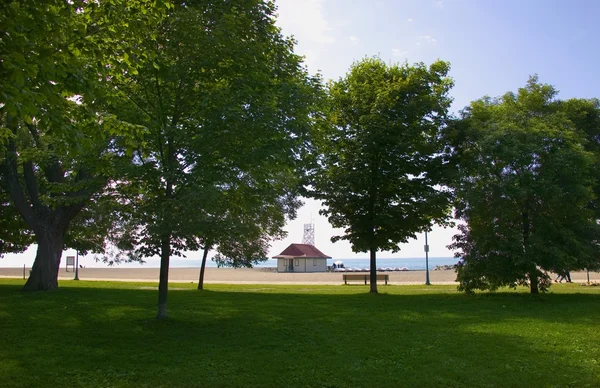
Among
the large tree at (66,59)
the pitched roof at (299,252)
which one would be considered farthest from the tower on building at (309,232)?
the large tree at (66,59)

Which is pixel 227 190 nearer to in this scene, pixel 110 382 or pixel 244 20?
pixel 244 20

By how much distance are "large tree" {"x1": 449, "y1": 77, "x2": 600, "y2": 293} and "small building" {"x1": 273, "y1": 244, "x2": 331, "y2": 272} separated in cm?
4342

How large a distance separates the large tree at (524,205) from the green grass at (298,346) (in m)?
3.19

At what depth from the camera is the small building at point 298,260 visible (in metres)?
63.2

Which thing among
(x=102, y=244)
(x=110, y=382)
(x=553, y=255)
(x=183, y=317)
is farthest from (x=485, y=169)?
(x=102, y=244)

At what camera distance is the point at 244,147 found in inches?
453

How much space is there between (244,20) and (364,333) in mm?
8080

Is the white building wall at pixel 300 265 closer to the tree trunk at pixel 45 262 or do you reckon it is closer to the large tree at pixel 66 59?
the tree trunk at pixel 45 262

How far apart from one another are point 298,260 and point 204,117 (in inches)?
2079

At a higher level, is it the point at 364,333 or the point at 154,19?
the point at 154,19

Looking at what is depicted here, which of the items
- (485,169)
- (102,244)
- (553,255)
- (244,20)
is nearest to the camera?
(244,20)

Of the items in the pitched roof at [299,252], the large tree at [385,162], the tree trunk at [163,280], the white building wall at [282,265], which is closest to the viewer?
the tree trunk at [163,280]

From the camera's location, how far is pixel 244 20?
1216cm

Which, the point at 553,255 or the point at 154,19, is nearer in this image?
the point at 154,19
